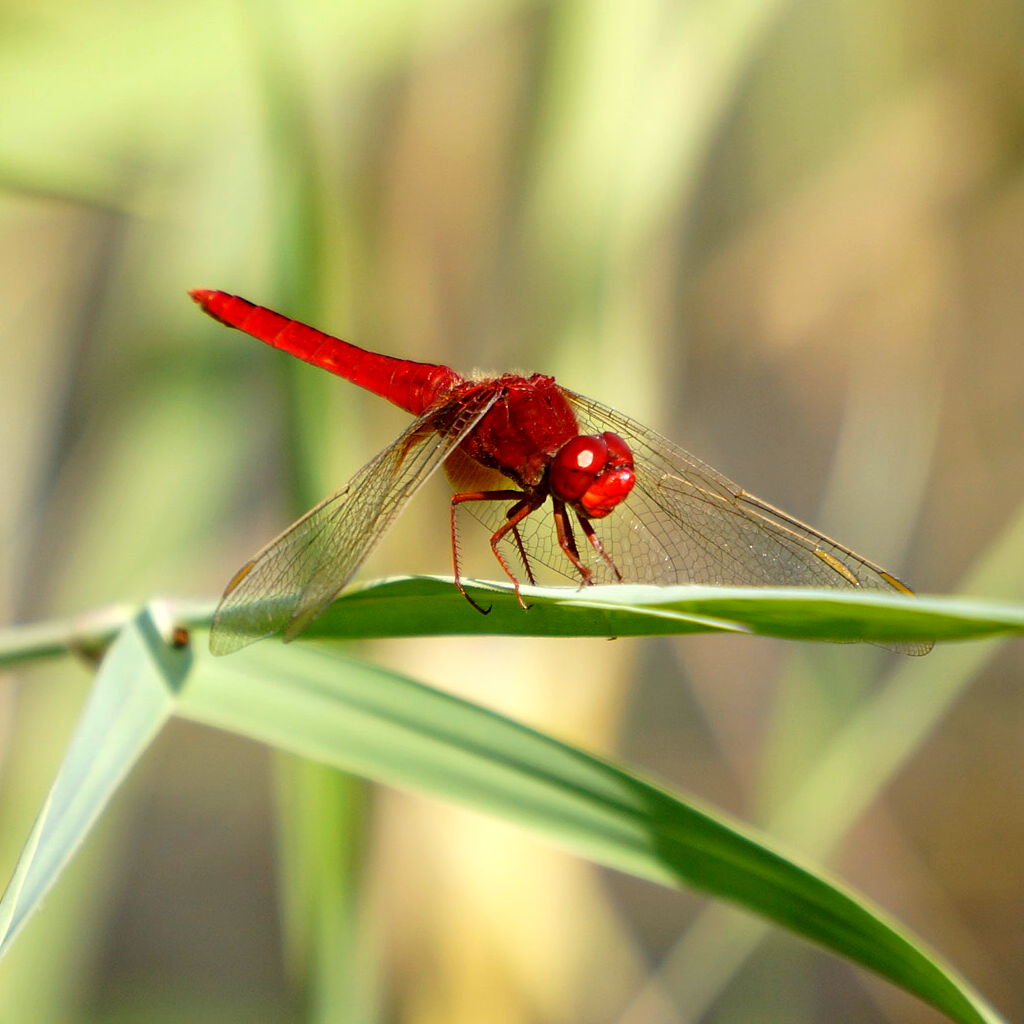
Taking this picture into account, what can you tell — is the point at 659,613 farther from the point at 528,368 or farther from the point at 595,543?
the point at 528,368

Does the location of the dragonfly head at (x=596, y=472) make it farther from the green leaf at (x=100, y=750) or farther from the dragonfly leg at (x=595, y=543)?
the green leaf at (x=100, y=750)

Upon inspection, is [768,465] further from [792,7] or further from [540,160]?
[540,160]

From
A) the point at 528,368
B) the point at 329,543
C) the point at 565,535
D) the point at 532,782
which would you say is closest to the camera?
the point at 532,782

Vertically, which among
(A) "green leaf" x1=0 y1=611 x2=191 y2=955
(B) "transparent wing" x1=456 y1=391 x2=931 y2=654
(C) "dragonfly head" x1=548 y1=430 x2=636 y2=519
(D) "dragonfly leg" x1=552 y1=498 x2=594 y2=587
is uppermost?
(A) "green leaf" x1=0 y1=611 x2=191 y2=955

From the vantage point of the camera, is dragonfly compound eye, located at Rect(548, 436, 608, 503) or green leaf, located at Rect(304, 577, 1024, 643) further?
dragonfly compound eye, located at Rect(548, 436, 608, 503)

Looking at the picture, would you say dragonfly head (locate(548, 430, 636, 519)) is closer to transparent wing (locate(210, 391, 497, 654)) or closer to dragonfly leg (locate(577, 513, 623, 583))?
dragonfly leg (locate(577, 513, 623, 583))

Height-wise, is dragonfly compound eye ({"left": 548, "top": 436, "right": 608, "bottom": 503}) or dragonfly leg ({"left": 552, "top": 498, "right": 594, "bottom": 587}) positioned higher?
dragonfly compound eye ({"left": 548, "top": 436, "right": 608, "bottom": 503})

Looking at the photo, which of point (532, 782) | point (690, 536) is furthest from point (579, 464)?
point (532, 782)

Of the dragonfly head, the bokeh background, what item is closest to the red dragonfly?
the dragonfly head
